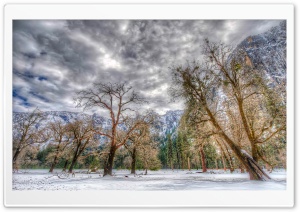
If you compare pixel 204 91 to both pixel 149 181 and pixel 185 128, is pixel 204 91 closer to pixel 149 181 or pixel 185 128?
pixel 185 128

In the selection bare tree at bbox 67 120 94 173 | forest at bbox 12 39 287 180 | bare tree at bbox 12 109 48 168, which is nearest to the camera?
bare tree at bbox 12 109 48 168

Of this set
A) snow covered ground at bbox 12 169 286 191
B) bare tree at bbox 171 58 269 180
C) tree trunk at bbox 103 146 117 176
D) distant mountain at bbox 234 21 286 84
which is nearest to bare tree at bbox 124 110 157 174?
tree trunk at bbox 103 146 117 176

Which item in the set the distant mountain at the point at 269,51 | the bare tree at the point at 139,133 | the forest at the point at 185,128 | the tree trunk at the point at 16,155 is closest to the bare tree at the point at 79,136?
the forest at the point at 185,128

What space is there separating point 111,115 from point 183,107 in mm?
1799

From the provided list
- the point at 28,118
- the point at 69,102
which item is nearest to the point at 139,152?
the point at 69,102

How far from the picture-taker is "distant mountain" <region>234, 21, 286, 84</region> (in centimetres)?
441

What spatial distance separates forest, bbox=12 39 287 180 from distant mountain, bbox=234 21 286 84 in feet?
0.36

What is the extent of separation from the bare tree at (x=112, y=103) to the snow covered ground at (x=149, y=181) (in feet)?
1.25

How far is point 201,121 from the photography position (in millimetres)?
4699

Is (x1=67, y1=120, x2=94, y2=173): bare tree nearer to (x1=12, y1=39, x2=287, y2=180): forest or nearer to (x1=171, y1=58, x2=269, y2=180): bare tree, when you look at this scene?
(x1=12, y1=39, x2=287, y2=180): forest

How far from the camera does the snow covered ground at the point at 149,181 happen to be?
4.23 m

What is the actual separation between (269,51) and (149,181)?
4181mm
